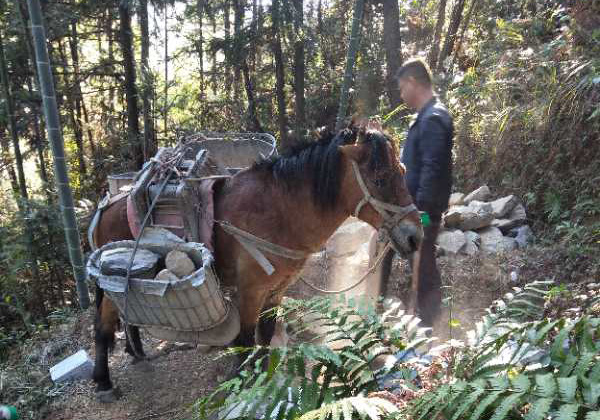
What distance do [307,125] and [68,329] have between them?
23.7ft

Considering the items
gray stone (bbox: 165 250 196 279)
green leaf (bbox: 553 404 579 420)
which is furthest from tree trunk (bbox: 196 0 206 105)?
green leaf (bbox: 553 404 579 420)

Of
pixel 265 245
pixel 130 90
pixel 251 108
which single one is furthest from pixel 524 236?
pixel 130 90

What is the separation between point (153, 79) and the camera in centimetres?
894

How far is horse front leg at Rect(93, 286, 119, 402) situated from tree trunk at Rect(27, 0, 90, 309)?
1565mm

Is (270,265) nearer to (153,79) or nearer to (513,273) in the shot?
(513,273)

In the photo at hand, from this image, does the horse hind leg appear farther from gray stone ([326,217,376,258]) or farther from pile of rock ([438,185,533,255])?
pile of rock ([438,185,533,255])

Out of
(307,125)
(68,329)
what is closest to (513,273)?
(68,329)

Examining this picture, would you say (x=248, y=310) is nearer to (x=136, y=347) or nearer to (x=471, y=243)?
(x=136, y=347)

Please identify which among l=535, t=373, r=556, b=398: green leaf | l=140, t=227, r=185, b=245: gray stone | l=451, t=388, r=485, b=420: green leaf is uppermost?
l=535, t=373, r=556, b=398: green leaf

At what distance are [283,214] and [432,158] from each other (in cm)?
126

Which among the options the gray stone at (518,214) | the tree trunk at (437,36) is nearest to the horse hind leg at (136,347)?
the gray stone at (518,214)

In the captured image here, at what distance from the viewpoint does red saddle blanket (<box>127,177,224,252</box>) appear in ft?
10.5

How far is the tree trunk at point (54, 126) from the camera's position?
4.48m

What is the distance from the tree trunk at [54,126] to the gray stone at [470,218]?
4285 mm
